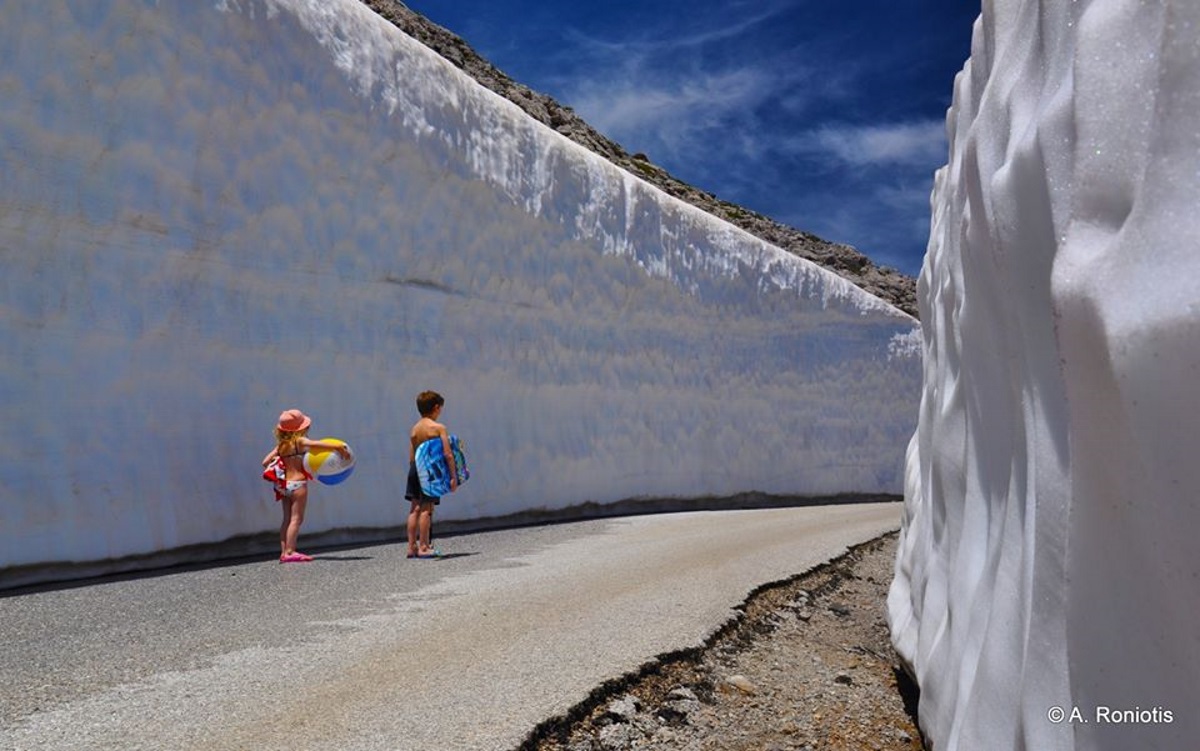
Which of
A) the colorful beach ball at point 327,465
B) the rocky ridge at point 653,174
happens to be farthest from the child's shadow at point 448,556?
the rocky ridge at point 653,174

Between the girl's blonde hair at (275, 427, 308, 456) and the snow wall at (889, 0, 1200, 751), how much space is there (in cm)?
596

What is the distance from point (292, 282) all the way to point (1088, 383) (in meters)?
8.42

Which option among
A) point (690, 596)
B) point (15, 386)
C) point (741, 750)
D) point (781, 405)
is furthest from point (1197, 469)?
point (781, 405)

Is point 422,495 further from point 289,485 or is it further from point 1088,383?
point 1088,383

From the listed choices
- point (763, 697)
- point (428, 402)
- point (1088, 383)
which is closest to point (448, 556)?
point (428, 402)

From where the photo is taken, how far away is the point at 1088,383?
62.7 inches

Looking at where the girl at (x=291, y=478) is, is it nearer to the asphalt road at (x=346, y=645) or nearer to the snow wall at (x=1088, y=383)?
the asphalt road at (x=346, y=645)

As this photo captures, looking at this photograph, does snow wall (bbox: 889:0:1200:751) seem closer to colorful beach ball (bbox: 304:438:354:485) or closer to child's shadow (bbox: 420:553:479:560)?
child's shadow (bbox: 420:553:479:560)

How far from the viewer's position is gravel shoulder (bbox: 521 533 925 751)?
11.6 ft

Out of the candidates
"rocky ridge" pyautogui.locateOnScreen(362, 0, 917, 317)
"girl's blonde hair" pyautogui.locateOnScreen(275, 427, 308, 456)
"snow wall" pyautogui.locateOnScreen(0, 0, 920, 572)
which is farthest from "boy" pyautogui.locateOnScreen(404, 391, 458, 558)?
"rocky ridge" pyautogui.locateOnScreen(362, 0, 917, 317)

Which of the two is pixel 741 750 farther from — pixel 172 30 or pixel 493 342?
pixel 493 342

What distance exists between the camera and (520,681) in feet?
12.3

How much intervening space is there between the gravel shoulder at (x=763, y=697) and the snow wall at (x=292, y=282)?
4.50m

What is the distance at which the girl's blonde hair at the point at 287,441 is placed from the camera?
25.2 feet
